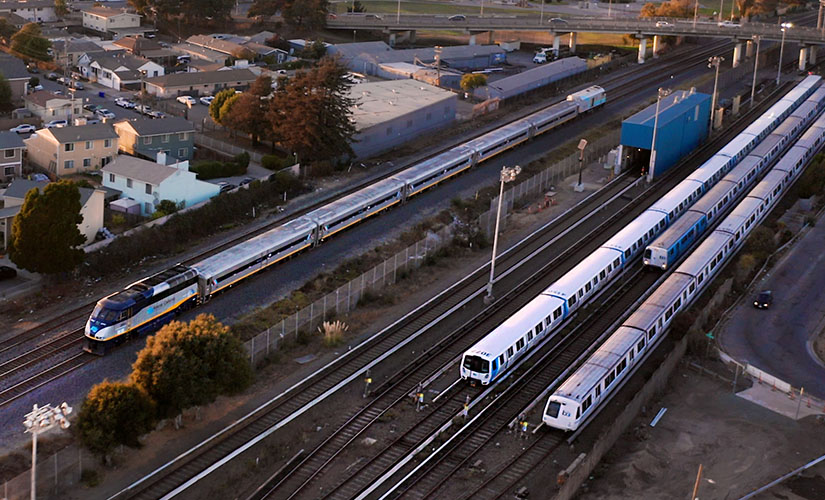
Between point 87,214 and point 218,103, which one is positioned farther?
point 218,103

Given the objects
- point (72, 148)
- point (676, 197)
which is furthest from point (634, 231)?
point (72, 148)

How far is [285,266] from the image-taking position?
55500 millimetres

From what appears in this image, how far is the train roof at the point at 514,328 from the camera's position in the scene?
42562mm

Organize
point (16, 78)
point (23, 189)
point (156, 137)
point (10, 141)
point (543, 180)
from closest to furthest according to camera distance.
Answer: point (23, 189) < point (10, 141) < point (543, 180) < point (156, 137) < point (16, 78)

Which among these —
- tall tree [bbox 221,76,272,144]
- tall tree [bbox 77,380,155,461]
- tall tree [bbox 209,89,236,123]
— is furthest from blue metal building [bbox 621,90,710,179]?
tall tree [bbox 77,380,155,461]

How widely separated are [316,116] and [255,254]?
21.3m

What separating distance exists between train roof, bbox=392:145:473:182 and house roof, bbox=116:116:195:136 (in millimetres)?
18613

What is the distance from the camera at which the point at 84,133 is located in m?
72.1

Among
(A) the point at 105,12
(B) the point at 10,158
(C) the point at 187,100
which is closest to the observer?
(B) the point at 10,158

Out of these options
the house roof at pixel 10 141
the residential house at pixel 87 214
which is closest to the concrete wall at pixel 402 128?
the residential house at pixel 87 214

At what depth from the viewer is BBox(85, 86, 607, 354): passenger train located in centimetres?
4500

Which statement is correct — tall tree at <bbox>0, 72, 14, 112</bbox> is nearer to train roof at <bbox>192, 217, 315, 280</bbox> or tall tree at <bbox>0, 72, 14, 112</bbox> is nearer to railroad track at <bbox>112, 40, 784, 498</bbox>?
train roof at <bbox>192, 217, 315, 280</bbox>

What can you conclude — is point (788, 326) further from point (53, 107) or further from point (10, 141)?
point (53, 107)

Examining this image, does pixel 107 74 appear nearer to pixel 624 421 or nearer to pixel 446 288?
pixel 446 288
